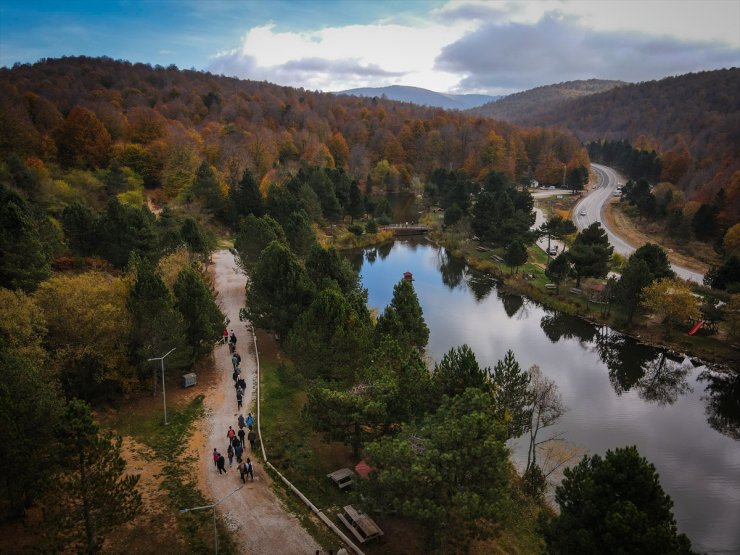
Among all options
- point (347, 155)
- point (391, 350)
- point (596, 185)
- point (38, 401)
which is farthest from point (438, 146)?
point (38, 401)

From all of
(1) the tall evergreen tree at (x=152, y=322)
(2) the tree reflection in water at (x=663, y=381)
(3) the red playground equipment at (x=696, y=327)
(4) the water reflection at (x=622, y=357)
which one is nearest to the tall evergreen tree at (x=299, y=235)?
(1) the tall evergreen tree at (x=152, y=322)

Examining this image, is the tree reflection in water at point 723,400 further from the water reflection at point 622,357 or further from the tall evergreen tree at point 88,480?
the tall evergreen tree at point 88,480

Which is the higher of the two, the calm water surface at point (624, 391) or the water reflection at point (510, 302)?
the water reflection at point (510, 302)

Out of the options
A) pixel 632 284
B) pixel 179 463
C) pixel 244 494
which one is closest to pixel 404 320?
pixel 244 494

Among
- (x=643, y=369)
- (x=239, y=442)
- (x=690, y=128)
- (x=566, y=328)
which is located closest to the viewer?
(x=239, y=442)

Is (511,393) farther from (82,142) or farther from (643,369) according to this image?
(82,142)
